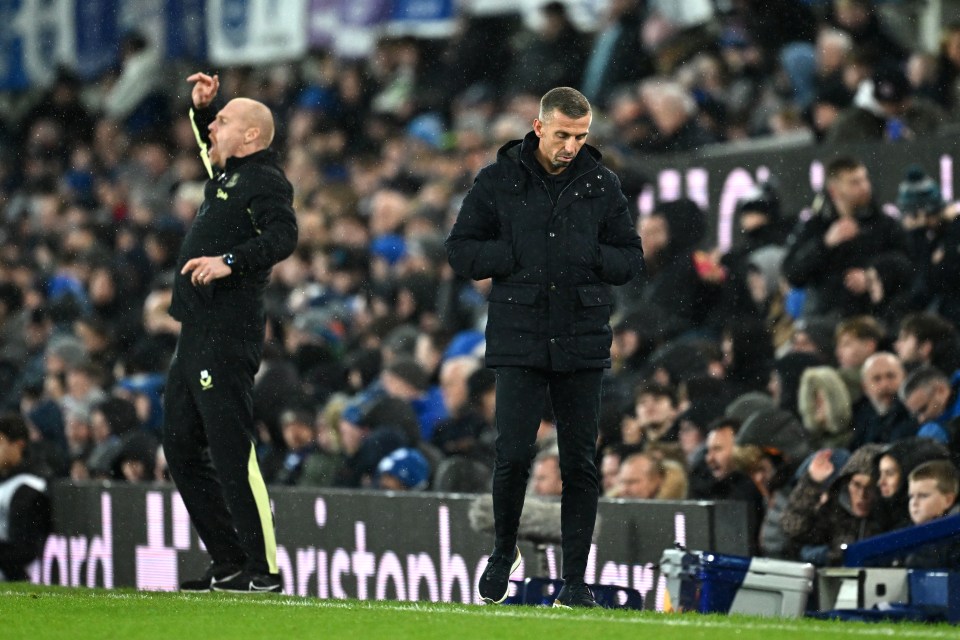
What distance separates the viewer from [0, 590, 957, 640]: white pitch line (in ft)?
21.7

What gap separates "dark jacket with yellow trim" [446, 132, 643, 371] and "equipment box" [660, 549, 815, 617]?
3.46ft

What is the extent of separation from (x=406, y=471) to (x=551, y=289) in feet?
13.7

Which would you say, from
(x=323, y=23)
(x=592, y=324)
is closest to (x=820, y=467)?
(x=592, y=324)

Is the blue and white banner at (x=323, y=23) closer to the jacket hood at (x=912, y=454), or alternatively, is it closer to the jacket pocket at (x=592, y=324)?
the jacket hood at (x=912, y=454)

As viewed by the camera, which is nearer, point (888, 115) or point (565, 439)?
point (565, 439)

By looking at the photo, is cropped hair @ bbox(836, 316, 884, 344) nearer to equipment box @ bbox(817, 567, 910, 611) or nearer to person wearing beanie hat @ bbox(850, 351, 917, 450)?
person wearing beanie hat @ bbox(850, 351, 917, 450)

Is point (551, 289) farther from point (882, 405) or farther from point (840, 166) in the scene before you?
point (840, 166)

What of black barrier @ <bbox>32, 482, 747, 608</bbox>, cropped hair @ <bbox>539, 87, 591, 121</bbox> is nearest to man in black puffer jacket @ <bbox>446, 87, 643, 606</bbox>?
cropped hair @ <bbox>539, 87, 591, 121</bbox>

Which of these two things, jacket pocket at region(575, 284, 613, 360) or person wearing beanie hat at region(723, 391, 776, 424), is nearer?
jacket pocket at region(575, 284, 613, 360)

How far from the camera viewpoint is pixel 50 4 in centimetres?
2352

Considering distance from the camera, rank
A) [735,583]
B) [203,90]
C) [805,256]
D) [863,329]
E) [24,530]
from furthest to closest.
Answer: [24,530] < [805,256] < [863,329] < [203,90] < [735,583]

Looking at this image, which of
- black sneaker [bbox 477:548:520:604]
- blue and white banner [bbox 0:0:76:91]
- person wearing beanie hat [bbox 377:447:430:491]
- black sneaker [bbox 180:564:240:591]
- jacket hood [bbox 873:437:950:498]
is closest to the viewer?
black sneaker [bbox 477:548:520:604]

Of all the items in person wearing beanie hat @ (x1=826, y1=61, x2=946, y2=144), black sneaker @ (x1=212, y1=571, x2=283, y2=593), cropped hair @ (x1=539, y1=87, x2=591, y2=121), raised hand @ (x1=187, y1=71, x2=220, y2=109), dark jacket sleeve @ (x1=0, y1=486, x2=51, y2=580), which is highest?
person wearing beanie hat @ (x1=826, y1=61, x2=946, y2=144)

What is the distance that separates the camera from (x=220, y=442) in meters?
8.34
